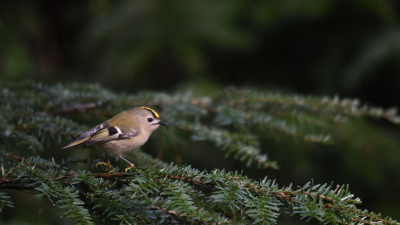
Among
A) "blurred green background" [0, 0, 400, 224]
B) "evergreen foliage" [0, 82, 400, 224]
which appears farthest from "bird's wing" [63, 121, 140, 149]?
"blurred green background" [0, 0, 400, 224]

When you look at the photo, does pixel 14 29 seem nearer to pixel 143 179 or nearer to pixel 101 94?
pixel 101 94

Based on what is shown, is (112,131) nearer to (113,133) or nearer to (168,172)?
(113,133)

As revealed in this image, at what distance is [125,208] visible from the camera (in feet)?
3.61

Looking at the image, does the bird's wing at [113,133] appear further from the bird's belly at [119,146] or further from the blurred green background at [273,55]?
the blurred green background at [273,55]

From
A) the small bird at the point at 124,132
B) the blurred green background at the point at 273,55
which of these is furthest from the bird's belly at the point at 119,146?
the blurred green background at the point at 273,55

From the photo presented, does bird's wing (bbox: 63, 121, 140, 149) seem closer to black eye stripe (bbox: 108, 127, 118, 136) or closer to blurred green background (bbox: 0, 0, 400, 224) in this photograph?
black eye stripe (bbox: 108, 127, 118, 136)

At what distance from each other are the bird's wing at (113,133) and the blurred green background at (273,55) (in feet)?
3.60

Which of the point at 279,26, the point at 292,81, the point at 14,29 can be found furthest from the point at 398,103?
the point at 14,29

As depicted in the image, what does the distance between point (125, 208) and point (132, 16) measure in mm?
2724

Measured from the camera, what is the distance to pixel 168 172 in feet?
4.01

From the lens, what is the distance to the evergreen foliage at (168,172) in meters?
1.05

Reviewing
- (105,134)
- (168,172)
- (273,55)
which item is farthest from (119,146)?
(273,55)

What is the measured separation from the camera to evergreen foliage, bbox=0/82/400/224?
1055 mm

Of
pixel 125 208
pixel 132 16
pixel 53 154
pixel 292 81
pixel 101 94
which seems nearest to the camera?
pixel 125 208
